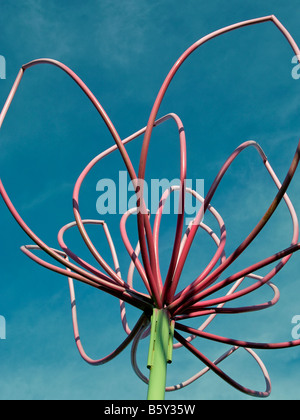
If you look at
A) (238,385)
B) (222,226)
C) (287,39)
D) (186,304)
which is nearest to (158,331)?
(186,304)

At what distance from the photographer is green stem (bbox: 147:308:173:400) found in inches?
474

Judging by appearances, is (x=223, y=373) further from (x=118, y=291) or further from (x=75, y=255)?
(x=75, y=255)

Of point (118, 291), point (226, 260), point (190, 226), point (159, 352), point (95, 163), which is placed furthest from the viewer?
point (190, 226)

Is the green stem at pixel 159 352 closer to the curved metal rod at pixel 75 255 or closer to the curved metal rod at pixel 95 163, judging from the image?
the curved metal rod at pixel 95 163

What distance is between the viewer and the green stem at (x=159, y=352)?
12.0 m

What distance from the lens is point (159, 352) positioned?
12484mm

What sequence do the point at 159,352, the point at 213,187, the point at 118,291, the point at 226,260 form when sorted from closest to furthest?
1. the point at 159,352
2. the point at 226,260
3. the point at 118,291
4. the point at 213,187

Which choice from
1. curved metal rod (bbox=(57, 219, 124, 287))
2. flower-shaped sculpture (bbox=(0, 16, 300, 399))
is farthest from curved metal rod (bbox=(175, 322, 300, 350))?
curved metal rod (bbox=(57, 219, 124, 287))

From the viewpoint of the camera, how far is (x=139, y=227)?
491 inches

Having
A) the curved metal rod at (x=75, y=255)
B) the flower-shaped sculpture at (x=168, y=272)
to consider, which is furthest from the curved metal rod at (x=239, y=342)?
the curved metal rod at (x=75, y=255)

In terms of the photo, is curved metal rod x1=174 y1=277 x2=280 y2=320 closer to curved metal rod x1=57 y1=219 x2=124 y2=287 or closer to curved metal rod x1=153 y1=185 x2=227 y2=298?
curved metal rod x1=153 y1=185 x2=227 y2=298

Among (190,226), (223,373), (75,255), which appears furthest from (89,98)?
(223,373)

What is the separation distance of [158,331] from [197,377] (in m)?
5.23

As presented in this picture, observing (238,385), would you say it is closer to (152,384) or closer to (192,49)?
(152,384)
